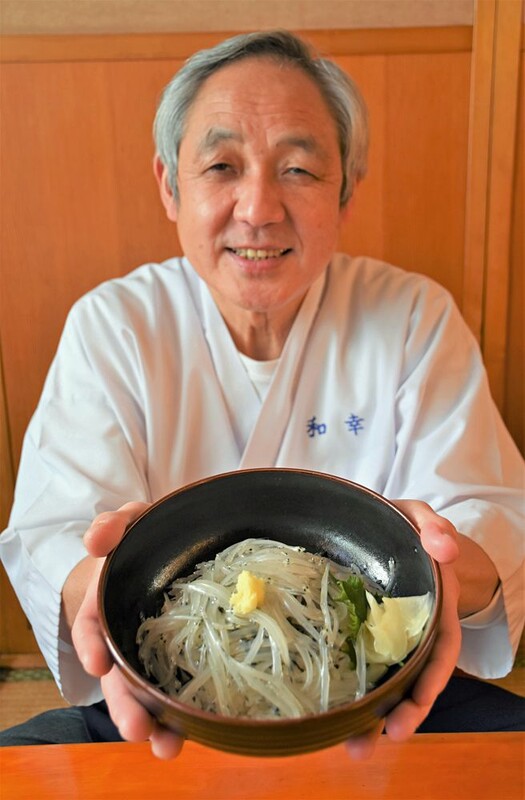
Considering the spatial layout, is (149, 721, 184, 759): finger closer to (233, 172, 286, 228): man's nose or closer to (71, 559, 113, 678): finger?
(71, 559, 113, 678): finger

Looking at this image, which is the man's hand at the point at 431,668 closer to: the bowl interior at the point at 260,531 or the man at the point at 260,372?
the bowl interior at the point at 260,531

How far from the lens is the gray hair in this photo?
4.35 ft

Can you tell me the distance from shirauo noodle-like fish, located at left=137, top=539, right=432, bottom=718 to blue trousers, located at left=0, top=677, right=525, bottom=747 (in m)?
0.50

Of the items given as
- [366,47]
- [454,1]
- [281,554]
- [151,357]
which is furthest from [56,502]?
[454,1]

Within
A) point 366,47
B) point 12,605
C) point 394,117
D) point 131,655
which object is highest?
point 366,47

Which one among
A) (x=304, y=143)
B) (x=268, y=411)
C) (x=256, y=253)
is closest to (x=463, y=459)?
(x=268, y=411)

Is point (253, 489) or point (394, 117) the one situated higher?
point (394, 117)

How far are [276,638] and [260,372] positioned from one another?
77 cm

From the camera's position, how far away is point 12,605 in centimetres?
193

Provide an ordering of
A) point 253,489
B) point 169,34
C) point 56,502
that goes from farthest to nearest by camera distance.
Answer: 1. point 169,34
2. point 56,502
3. point 253,489

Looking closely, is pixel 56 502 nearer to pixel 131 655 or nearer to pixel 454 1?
pixel 131 655

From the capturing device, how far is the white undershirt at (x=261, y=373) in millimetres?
1482

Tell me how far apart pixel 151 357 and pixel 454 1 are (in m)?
1.06

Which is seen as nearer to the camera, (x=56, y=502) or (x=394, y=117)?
(x=56, y=502)
